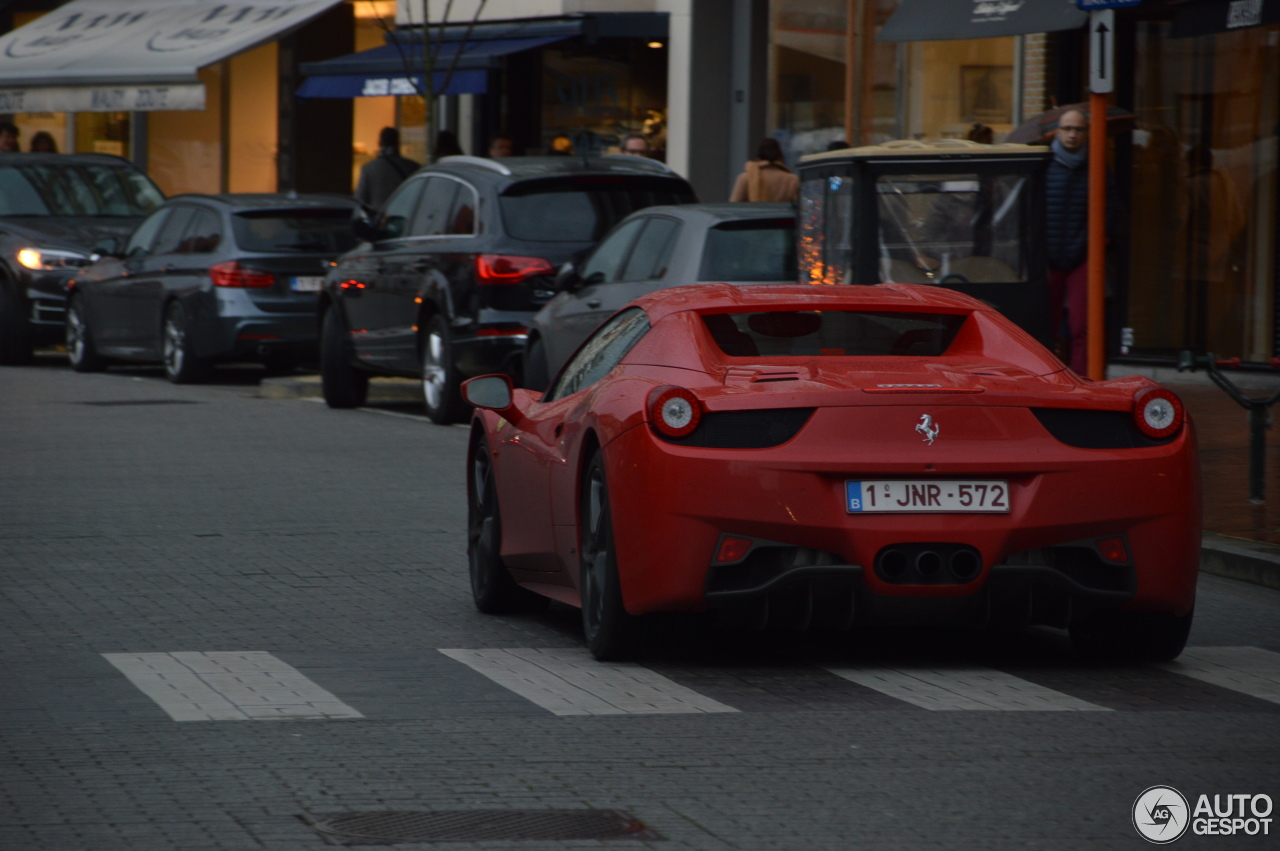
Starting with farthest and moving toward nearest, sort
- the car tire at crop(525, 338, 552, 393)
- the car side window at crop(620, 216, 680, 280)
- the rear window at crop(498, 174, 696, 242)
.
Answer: the rear window at crop(498, 174, 696, 242) < the car tire at crop(525, 338, 552, 393) < the car side window at crop(620, 216, 680, 280)

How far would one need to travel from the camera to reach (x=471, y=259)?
15898mm

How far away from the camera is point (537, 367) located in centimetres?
1499

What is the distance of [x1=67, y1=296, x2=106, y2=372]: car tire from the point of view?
71.9 feet

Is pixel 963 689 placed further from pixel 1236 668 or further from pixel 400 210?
pixel 400 210

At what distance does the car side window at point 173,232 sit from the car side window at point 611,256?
713 cm

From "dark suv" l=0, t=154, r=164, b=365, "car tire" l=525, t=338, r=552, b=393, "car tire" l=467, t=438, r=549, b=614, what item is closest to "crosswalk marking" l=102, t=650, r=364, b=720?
"car tire" l=467, t=438, r=549, b=614

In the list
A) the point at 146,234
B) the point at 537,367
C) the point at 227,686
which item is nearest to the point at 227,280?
the point at 146,234

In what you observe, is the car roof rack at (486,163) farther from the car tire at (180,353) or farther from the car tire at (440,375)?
the car tire at (180,353)

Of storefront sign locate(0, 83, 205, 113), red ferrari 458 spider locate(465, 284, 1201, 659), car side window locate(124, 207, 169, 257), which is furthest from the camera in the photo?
storefront sign locate(0, 83, 205, 113)

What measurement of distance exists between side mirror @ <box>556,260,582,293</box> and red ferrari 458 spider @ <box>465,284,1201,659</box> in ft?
23.4

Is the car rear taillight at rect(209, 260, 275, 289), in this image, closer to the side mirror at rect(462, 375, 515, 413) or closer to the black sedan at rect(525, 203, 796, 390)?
the black sedan at rect(525, 203, 796, 390)

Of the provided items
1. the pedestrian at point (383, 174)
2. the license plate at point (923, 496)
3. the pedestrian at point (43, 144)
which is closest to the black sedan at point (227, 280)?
the pedestrian at point (383, 174)

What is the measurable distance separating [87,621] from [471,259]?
799 centimetres

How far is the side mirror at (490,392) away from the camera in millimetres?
8258
